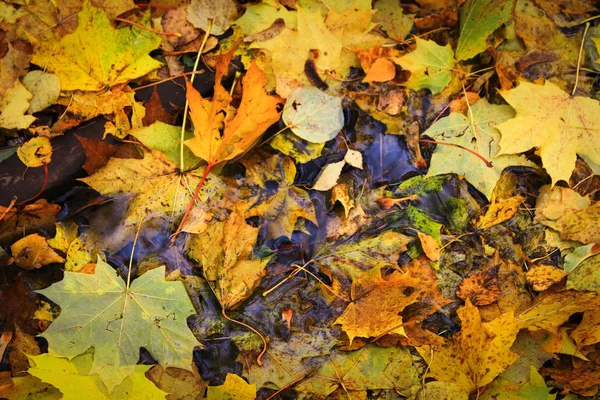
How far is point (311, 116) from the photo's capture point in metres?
1.85

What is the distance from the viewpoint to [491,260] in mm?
1831

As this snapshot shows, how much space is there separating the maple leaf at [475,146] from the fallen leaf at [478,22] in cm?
20

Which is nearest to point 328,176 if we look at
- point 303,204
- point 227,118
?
point 303,204

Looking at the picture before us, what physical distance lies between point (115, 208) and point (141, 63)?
1.82 ft

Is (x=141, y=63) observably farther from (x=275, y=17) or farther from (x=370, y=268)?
(x=370, y=268)

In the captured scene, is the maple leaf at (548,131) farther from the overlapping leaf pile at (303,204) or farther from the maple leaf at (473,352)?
the maple leaf at (473,352)

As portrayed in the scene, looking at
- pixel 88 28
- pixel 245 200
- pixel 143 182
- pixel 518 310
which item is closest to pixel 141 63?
pixel 88 28

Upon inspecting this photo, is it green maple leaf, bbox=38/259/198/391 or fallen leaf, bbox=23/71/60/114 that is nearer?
green maple leaf, bbox=38/259/198/391

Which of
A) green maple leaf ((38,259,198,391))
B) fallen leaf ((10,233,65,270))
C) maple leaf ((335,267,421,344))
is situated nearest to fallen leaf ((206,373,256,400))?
green maple leaf ((38,259,198,391))

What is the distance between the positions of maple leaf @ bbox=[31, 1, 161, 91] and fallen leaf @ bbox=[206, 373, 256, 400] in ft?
3.77

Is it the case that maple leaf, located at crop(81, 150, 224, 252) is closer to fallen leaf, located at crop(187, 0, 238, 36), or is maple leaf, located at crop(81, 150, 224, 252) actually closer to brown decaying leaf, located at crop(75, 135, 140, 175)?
brown decaying leaf, located at crop(75, 135, 140, 175)

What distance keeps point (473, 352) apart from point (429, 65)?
1.06m

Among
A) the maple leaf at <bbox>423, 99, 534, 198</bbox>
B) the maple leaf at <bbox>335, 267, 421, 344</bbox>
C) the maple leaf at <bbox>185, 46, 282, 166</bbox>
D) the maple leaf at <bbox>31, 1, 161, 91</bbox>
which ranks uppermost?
the maple leaf at <bbox>31, 1, 161, 91</bbox>

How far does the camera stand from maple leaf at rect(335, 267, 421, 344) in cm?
166
